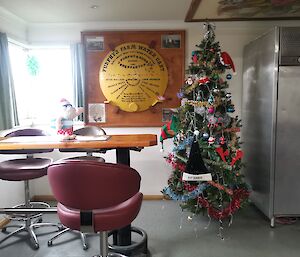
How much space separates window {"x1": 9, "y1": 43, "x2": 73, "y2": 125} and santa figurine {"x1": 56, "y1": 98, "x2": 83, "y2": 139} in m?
1.72

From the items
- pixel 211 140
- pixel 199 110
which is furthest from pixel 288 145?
pixel 199 110

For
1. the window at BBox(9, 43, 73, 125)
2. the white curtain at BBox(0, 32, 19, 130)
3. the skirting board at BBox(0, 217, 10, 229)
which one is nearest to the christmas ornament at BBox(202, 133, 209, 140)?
the window at BBox(9, 43, 73, 125)

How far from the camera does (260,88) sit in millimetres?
3221

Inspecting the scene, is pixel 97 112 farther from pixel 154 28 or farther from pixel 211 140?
pixel 211 140

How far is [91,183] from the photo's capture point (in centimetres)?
155

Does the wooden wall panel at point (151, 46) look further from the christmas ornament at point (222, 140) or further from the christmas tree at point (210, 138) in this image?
the christmas ornament at point (222, 140)

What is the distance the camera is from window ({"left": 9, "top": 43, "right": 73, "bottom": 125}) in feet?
12.8

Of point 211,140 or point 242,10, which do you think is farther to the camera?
point 242,10

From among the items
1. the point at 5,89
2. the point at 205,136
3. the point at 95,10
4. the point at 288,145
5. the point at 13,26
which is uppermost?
the point at 95,10

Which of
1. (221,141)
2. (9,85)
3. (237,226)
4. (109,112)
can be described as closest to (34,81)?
(9,85)

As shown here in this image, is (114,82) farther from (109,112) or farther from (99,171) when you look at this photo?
(99,171)

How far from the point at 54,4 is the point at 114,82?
115 centimetres

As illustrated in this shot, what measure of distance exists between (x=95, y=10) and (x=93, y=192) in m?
2.40

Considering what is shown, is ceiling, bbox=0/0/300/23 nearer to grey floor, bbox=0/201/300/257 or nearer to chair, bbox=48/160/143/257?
chair, bbox=48/160/143/257
